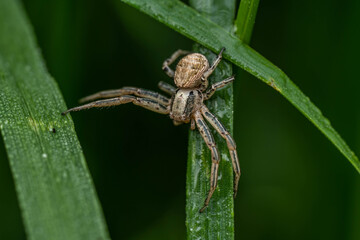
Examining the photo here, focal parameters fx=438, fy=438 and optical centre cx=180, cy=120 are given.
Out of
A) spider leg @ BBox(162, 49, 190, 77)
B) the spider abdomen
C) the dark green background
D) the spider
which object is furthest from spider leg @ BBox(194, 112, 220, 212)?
the dark green background

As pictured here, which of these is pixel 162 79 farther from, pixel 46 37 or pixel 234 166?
pixel 234 166

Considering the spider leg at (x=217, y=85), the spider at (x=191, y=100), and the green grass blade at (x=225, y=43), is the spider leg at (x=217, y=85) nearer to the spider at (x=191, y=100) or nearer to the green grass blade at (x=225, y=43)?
the spider at (x=191, y=100)

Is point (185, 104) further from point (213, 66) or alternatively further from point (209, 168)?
point (209, 168)

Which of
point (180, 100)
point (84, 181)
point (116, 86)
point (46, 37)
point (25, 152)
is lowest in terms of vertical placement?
point (84, 181)

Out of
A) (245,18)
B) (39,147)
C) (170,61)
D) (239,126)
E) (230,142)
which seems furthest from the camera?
(239,126)

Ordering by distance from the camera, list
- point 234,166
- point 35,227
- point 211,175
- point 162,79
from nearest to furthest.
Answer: point 35,227 → point 211,175 → point 234,166 → point 162,79

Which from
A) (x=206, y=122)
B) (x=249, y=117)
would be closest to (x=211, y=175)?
(x=206, y=122)

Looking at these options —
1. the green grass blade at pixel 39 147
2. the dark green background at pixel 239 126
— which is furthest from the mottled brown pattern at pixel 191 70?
the green grass blade at pixel 39 147

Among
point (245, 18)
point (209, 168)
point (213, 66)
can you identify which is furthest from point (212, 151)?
point (245, 18)
